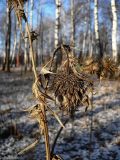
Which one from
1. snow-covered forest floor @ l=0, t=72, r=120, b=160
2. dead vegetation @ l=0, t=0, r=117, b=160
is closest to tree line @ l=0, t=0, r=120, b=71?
snow-covered forest floor @ l=0, t=72, r=120, b=160

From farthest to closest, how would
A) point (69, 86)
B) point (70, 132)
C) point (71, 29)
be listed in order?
point (71, 29)
point (70, 132)
point (69, 86)

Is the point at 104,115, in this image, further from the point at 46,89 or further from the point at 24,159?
the point at 46,89

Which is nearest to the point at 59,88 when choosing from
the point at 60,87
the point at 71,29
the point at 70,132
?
the point at 60,87

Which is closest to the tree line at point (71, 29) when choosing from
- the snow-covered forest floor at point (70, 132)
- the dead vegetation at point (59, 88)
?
the snow-covered forest floor at point (70, 132)

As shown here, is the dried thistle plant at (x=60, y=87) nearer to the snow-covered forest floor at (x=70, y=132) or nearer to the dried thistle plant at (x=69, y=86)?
the dried thistle plant at (x=69, y=86)

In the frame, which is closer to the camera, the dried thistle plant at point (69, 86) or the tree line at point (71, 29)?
the dried thistle plant at point (69, 86)

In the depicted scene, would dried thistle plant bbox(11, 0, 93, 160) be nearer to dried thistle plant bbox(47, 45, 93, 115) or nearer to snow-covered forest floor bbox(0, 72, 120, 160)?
dried thistle plant bbox(47, 45, 93, 115)

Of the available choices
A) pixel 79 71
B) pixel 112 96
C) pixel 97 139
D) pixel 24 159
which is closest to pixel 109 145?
pixel 97 139

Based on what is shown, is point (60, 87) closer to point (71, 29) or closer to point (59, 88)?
point (59, 88)
